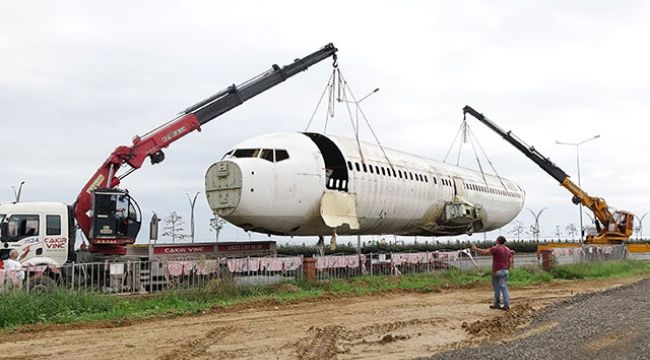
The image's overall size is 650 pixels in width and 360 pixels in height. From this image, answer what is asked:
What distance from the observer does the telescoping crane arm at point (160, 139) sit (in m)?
18.9

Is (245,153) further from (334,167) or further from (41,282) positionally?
(41,282)

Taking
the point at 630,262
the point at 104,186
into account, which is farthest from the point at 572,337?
the point at 630,262

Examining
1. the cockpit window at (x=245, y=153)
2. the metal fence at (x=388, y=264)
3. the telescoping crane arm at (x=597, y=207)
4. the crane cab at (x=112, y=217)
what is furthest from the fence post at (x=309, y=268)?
the telescoping crane arm at (x=597, y=207)

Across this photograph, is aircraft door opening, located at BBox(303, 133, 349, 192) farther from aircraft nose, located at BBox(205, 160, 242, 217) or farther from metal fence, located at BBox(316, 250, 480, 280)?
aircraft nose, located at BBox(205, 160, 242, 217)

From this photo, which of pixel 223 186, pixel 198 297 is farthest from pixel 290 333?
pixel 223 186

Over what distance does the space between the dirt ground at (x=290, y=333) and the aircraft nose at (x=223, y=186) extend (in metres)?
3.78

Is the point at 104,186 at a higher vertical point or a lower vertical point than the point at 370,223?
higher

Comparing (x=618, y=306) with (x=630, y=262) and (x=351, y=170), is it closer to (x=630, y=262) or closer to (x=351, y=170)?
(x=351, y=170)

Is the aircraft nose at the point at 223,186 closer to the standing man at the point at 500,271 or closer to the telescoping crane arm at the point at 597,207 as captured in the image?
the standing man at the point at 500,271

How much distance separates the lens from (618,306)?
14.5m

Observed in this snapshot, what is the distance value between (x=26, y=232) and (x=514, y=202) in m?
26.9

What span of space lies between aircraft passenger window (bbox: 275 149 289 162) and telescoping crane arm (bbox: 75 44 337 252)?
4383 millimetres

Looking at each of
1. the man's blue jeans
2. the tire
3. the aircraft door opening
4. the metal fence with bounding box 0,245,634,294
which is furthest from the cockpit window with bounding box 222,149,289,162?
the man's blue jeans

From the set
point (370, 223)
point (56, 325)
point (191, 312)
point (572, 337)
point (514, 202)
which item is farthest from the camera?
point (514, 202)
